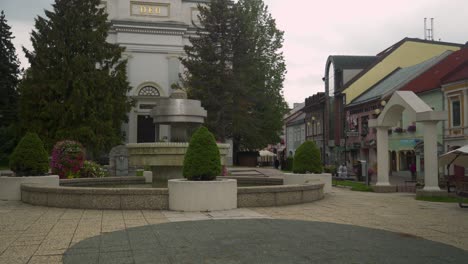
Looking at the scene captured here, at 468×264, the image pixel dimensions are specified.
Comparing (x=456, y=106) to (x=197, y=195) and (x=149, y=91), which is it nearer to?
(x=197, y=195)

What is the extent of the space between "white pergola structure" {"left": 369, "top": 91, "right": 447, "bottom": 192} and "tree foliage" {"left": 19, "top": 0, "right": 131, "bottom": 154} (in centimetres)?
2360

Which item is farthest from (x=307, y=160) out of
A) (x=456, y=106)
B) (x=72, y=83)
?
(x=72, y=83)

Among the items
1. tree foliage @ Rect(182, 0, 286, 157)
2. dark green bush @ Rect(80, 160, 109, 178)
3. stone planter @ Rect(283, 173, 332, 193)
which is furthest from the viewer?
tree foliage @ Rect(182, 0, 286, 157)

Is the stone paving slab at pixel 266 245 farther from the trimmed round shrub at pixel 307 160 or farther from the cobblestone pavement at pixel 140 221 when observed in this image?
the trimmed round shrub at pixel 307 160

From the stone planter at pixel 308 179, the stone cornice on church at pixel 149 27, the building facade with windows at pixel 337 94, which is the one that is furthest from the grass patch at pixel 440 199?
the stone cornice on church at pixel 149 27

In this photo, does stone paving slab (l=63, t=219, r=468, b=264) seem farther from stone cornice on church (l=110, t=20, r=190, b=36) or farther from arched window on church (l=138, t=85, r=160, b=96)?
stone cornice on church (l=110, t=20, r=190, b=36)

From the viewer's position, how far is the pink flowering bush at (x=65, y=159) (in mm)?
20578

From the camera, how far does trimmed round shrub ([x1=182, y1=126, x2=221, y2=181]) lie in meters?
12.5

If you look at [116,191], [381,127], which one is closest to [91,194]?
[116,191]

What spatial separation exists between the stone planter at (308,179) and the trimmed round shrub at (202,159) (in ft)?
18.3

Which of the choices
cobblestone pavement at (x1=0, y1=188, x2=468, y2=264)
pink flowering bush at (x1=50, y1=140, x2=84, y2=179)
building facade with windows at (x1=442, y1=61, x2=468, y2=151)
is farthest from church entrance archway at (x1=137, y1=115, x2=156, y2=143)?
cobblestone pavement at (x1=0, y1=188, x2=468, y2=264)

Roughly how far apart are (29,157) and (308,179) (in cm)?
952

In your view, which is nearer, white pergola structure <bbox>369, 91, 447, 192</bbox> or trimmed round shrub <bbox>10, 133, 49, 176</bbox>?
trimmed round shrub <bbox>10, 133, 49, 176</bbox>

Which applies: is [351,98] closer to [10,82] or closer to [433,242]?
[10,82]
